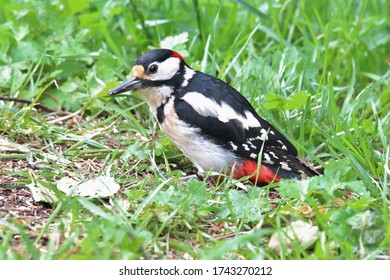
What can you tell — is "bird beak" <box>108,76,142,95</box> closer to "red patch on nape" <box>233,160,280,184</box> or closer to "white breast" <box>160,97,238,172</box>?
"white breast" <box>160,97,238,172</box>

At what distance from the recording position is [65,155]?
185 inches

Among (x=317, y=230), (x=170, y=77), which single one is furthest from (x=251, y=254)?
(x=170, y=77)

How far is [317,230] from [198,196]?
61 centimetres

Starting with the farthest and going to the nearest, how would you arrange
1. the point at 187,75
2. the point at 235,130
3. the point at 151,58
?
the point at 187,75, the point at 151,58, the point at 235,130

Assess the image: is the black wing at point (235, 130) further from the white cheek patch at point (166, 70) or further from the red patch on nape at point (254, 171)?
the white cheek patch at point (166, 70)

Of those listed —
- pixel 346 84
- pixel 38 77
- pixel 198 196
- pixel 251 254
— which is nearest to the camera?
pixel 251 254

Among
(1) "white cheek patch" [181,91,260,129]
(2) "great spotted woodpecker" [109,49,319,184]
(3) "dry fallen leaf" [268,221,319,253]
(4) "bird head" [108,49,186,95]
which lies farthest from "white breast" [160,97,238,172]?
(3) "dry fallen leaf" [268,221,319,253]

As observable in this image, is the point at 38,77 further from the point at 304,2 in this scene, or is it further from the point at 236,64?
the point at 304,2

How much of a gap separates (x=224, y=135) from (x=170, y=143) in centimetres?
43

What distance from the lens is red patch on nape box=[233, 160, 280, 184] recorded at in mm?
4508

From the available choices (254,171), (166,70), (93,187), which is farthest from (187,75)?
(93,187)

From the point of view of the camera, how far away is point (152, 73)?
468cm

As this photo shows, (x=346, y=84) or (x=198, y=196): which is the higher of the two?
(x=198, y=196)

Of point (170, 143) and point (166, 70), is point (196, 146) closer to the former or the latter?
point (170, 143)
